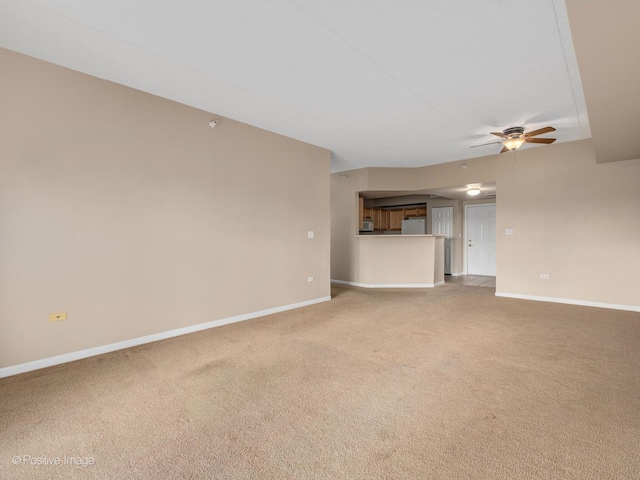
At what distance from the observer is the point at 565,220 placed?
5402mm

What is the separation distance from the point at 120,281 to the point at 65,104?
1739 millimetres

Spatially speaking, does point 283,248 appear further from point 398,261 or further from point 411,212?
A: point 411,212

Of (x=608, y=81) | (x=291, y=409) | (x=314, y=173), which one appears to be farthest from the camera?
(x=314, y=173)

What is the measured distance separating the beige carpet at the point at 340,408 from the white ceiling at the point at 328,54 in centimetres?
267

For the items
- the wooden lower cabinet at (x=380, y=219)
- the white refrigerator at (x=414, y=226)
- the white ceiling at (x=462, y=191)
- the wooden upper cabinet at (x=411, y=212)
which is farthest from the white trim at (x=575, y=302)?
the wooden lower cabinet at (x=380, y=219)

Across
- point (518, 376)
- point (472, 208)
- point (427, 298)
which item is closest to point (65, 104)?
point (518, 376)

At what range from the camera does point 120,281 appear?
10.8 ft

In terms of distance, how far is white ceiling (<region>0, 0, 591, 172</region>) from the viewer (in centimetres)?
221

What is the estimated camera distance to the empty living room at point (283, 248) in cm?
187

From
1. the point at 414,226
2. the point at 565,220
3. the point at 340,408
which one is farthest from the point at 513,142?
the point at 414,226

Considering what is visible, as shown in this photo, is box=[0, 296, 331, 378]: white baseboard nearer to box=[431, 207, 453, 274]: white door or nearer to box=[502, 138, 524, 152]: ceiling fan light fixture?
box=[502, 138, 524, 152]: ceiling fan light fixture

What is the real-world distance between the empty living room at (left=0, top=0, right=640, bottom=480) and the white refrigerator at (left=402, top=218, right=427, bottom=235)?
3789 millimetres

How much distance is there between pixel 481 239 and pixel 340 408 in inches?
307

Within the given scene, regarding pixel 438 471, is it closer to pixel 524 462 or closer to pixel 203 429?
pixel 524 462
